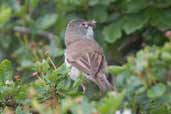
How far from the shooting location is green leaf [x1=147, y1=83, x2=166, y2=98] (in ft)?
15.6

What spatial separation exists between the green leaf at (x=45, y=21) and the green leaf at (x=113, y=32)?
3.09 feet

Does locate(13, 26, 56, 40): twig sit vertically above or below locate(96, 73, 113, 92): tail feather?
above

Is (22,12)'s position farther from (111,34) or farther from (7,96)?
(7,96)

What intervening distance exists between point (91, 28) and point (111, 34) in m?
0.23

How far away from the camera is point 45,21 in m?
9.26

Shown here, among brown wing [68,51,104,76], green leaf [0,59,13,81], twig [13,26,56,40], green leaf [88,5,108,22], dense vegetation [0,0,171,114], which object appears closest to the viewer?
dense vegetation [0,0,171,114]

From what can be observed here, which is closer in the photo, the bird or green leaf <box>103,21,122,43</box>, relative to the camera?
the bird

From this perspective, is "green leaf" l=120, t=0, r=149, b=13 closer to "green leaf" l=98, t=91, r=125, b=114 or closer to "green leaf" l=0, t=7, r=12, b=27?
"green leaf" l=0, t=7, r=12, b=27

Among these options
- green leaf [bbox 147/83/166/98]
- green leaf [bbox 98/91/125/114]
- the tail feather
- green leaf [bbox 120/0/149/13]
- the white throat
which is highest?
green leaf [bbox 120/0/149/13]

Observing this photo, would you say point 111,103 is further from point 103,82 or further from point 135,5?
point 135,5

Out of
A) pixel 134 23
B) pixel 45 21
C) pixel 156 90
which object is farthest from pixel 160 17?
pixel 156 90

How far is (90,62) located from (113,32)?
126 centimetres

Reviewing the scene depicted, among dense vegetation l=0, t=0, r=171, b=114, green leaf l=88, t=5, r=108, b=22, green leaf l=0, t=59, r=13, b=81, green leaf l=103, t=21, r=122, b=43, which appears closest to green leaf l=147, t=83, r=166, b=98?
dense vegetation l=0, t=0, r=171, b=114

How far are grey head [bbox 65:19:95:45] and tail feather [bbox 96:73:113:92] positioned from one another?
1349 millimetres
